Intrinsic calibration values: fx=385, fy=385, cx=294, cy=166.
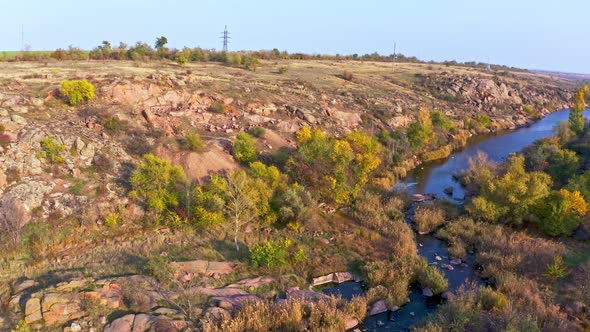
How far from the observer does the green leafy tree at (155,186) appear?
1005 inches

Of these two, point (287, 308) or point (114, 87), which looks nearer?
point (287, 308)

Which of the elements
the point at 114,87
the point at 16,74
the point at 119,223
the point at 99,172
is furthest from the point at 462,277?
the point at 16,74

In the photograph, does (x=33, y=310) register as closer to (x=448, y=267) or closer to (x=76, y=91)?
(x=448, y=267)

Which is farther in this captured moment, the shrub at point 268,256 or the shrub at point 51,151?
the shrub at point 51,151

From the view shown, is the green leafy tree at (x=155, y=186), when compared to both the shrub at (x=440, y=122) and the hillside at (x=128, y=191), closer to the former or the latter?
the hillside at (x=128, y=191)

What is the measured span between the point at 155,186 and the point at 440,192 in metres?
25.4

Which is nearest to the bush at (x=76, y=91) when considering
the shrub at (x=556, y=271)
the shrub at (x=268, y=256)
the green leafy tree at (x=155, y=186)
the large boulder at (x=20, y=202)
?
the large boulder at (x=20, y=202)

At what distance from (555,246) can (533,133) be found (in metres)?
47.3

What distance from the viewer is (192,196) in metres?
26.2

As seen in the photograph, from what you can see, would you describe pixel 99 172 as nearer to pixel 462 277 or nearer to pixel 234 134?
pixel 234 134

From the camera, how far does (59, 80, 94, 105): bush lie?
34.3 metres

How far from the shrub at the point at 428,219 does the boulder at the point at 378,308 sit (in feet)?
32.1

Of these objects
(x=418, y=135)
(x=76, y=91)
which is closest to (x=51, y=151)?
(x=76, y=91)

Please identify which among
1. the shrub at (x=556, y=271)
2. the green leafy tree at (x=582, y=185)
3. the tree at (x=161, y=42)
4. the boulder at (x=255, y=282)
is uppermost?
the tree at (x=161, y=42)
